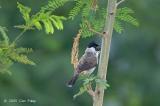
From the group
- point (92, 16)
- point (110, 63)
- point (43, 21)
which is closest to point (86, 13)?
point (92, 16)

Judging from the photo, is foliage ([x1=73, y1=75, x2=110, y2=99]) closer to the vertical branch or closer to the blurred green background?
the vertical branch

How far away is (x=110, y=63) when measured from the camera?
1024cm

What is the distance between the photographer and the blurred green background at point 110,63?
9398 mm

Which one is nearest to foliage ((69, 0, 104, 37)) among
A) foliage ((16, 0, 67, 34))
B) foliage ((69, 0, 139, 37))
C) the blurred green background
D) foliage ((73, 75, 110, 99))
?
foliage ((69, 0, 139, 37))

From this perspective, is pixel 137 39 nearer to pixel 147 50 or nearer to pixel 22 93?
pixel 147 50

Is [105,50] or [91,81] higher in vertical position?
[105,50]

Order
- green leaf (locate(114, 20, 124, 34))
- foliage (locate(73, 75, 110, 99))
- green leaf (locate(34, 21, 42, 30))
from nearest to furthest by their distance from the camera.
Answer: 1. green leaf (locate(34, 21, 42, 30))
2. foliage (locate(73, 75, 110, 99))
3. green leaf (locate(114, 20, 124, 34))

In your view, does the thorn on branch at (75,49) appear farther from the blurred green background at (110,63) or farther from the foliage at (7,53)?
the blurred green background at (110,63)

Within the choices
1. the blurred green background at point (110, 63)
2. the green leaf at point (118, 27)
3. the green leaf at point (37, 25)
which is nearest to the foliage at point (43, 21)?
the green leaf at point (37, 25)

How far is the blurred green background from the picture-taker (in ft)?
30.8

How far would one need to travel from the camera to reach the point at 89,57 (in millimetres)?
3895

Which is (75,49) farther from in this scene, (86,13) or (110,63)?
(110,63)

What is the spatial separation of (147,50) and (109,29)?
26.3 feet

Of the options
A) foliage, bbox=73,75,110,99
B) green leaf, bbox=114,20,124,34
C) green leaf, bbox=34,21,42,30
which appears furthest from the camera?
green leaf, bbox=114,20,124,34
